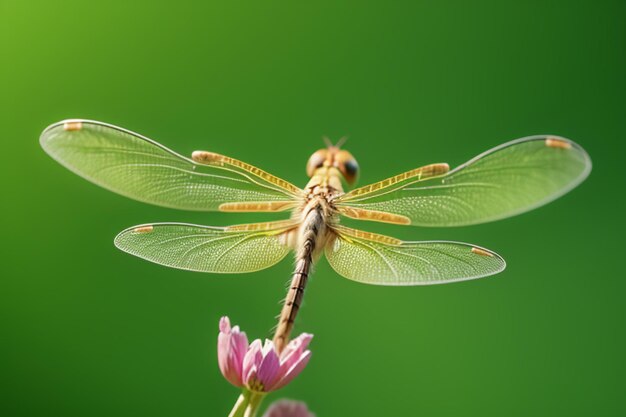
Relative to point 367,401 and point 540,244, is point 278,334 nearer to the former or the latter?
point 367,401

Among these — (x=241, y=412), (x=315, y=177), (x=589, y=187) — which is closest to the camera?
(x=241, y=412)

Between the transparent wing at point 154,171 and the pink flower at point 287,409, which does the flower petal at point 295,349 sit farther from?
the transparent wing at point 154,171

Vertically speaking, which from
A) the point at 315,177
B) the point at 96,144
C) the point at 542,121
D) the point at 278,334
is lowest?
the point at 278,334

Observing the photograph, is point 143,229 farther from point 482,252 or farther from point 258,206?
point 482,252

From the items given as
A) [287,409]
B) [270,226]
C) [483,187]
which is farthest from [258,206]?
[287,409]

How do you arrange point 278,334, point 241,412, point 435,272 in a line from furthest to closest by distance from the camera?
point 435,272, point 278,334, point 241,412

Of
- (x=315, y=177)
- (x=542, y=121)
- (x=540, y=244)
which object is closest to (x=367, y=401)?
(x=540, y=244)

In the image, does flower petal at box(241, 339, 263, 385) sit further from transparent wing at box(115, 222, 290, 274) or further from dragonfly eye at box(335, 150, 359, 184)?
dragonfly eye at box(335, 150, 359, 184)
